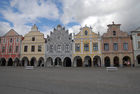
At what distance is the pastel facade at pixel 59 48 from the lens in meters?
28.9

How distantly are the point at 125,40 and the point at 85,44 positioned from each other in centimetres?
984

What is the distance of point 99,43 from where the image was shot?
27.5m

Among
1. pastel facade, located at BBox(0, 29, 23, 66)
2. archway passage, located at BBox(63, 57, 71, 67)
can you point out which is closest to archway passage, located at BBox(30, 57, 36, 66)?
pastel facade, located at BBox(0, 29, 23, 66)

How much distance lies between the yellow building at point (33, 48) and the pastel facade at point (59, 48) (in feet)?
6.37

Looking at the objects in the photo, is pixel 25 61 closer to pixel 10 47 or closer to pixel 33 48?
pixel 33 48

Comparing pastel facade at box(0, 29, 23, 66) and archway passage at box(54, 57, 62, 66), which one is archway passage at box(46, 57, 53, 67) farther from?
pastel facade at box(0, 29, 23, 66)

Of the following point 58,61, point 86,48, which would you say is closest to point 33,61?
point 58,61

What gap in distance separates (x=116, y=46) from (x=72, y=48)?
36.5ft

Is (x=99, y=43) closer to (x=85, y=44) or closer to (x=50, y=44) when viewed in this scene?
(x=85, y=44)

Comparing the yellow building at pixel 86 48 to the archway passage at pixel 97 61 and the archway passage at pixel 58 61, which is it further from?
the archway passage at pixel 58 61

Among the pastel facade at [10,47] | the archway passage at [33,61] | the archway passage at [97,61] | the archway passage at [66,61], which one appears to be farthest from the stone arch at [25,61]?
the archway passage at [97,61]

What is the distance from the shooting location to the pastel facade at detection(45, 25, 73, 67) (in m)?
28.9

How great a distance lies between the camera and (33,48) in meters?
31.6

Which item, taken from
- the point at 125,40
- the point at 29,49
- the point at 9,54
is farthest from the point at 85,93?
the point at 9,54
